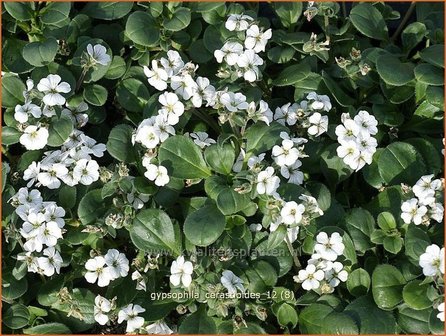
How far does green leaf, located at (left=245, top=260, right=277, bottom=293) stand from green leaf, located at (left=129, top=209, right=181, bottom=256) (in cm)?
41

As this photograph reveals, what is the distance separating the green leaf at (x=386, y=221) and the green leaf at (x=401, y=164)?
223 mm

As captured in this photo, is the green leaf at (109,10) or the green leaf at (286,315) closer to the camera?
the green leaf at (286,315)

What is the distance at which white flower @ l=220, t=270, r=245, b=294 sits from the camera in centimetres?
325

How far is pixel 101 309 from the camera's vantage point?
3354 millimetres

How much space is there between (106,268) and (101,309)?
0.20 metres

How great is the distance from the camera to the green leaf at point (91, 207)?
138 inches

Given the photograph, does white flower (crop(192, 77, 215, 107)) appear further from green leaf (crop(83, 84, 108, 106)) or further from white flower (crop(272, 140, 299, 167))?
green leaf (crop(83, 84, 108, 106))

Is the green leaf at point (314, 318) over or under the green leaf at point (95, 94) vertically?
under

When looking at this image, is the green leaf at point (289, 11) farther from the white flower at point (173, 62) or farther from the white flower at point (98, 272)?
the white flower at point (98, 272)

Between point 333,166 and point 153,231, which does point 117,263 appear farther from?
point 333,166

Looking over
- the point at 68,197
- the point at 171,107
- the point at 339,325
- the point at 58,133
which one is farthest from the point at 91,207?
the point at 339,325

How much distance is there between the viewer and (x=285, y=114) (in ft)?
12.4

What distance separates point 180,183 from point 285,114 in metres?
0.72

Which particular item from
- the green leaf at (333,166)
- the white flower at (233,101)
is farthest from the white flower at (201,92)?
the green leaf at (333,166)
